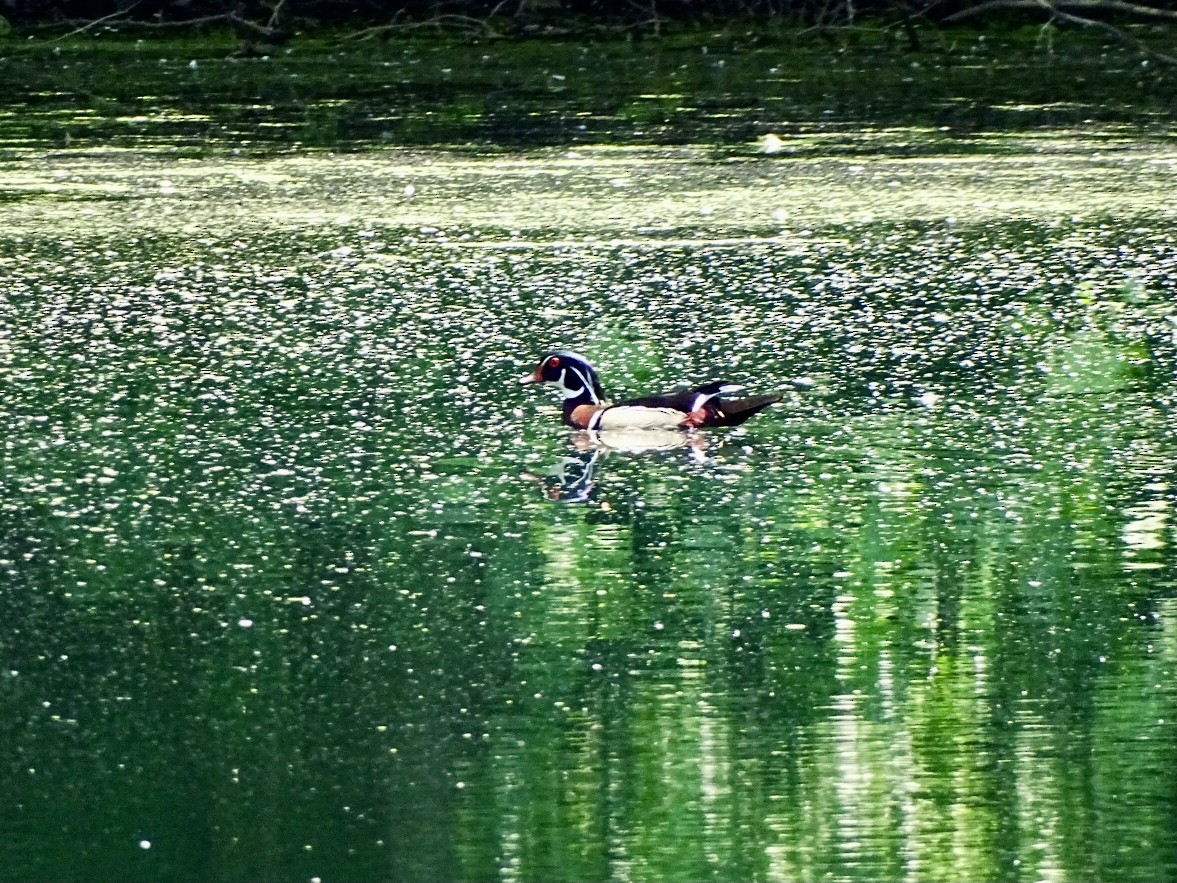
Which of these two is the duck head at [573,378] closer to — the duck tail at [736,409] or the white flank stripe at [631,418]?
the white flank stripe at [631,418]

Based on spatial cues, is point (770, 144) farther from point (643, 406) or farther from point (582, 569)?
point (582, 569)

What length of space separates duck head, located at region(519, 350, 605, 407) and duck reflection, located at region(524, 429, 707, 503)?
0.10 meters

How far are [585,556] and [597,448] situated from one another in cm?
99

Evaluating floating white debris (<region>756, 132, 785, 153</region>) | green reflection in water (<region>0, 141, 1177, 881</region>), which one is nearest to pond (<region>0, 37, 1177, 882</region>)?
green reflection in water (<region>0, 141, 1177, 881</region>)

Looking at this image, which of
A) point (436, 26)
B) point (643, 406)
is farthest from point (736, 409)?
point (436, 26)

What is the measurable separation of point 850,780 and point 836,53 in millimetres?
12511

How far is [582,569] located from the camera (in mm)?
4930

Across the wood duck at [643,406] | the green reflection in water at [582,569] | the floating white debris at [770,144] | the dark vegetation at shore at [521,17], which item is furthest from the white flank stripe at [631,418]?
the dark vegetation at shore at [521,17]

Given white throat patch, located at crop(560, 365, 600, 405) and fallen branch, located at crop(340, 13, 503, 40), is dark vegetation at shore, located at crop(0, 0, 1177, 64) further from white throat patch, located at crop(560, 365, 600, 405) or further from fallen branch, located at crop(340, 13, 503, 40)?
white throat patch, located at crop(560, 365, 600, 405)

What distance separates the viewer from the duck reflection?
18.6 ft

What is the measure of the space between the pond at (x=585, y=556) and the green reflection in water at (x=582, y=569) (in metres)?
0.01

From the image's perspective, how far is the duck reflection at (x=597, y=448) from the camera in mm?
5672

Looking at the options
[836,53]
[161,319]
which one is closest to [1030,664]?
[161,319]

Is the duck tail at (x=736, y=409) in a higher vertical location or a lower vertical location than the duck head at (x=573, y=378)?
lower
